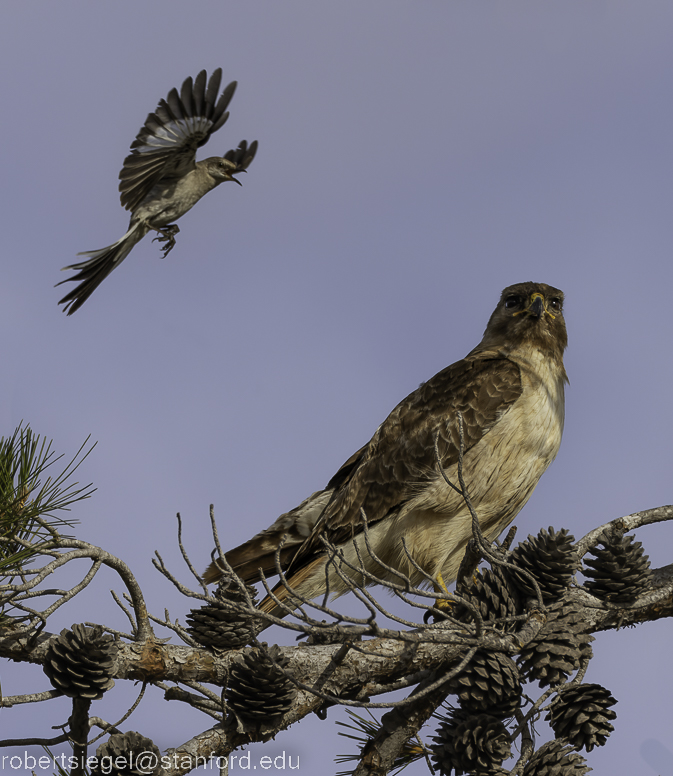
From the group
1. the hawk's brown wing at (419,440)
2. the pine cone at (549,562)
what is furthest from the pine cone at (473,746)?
the hawk's brown wing at (419,440)

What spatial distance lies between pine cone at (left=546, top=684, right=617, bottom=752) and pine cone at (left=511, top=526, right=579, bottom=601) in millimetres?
443

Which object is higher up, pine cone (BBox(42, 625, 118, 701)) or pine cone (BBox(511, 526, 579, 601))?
pine cone (BBox(511, 526, 579, 601))

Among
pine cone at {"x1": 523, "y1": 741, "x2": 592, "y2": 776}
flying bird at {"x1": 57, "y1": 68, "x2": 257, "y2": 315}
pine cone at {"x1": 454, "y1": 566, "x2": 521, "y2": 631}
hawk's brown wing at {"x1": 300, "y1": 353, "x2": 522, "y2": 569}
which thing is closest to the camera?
pine cone at {"x1": 523, "y1": 741, "x2": 592, "y2": 776}

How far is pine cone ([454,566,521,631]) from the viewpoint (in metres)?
3.35

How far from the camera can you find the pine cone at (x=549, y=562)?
3.39 metres

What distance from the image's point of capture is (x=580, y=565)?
11.4 ft

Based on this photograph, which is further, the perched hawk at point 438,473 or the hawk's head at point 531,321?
the hawk's head at point 531,321

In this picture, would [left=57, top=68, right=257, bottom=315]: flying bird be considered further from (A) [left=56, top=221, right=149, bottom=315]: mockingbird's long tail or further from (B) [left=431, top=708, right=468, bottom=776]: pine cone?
(B) [left=431, top=708, right=468, bottom=776]: pine cone

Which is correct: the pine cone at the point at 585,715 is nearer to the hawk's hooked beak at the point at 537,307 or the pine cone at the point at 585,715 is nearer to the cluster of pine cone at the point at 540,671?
the cluster of pine cone at the point at 540,671

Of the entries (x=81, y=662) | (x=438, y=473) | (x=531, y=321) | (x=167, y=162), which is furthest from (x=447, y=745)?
(x=167, y=162)

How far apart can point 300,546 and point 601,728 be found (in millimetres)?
2544

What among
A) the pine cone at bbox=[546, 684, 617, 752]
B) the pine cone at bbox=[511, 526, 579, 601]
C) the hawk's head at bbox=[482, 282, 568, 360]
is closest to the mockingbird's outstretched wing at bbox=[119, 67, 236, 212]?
the hawk's head at bbox=[482, 282, 568, 360]

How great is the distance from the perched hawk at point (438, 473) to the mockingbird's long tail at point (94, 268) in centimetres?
224

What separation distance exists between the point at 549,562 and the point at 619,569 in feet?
1.13
